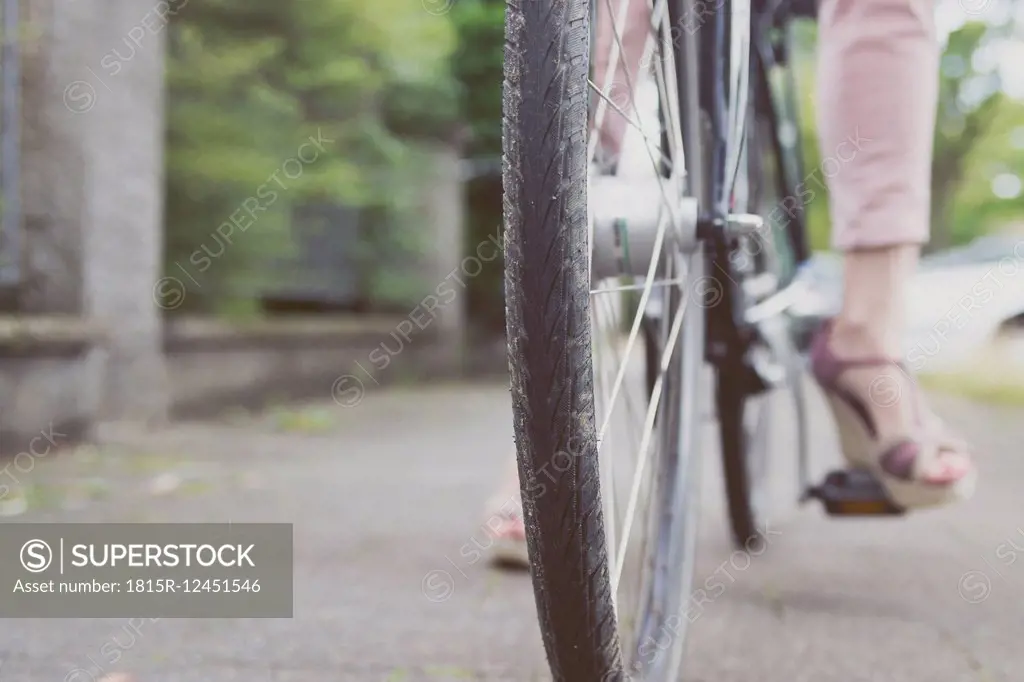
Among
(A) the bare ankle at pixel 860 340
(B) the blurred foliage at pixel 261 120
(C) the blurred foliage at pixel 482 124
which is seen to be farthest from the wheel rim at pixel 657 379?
(C) the blurred foliage at pixel 482 124

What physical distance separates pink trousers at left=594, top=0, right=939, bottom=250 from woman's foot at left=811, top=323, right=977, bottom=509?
0.17m

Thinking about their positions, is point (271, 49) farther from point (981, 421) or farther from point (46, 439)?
point (981, 421)

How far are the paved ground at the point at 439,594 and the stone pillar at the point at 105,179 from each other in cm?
59

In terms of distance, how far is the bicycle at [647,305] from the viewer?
959 mm

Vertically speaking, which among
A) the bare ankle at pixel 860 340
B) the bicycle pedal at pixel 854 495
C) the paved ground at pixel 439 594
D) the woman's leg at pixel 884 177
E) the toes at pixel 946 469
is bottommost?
the paved ground at pixel 439 594

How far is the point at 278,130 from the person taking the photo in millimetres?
5211

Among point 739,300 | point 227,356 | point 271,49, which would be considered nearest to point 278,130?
point 271,49

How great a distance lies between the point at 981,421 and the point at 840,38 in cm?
499

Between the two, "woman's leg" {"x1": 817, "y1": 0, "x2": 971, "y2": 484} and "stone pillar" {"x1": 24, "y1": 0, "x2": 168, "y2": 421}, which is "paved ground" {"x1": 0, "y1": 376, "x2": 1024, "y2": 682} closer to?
"woman's leg" {"x1": 817, "y1": 0, "x2": 971, "y2": 484}

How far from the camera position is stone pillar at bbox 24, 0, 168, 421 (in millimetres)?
4020

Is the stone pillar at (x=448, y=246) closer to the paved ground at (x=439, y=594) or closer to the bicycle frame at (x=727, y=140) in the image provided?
the paved ground at (x=439, y=594)

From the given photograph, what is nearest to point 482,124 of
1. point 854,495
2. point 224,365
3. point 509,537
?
point 224,365

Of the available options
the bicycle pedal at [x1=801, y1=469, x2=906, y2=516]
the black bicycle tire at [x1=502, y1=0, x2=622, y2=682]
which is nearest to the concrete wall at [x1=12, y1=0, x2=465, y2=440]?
Result: the bicycle pedal at [x1=801, y1=469, x2=906, y2=516]

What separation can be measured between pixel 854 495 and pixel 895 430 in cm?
17
